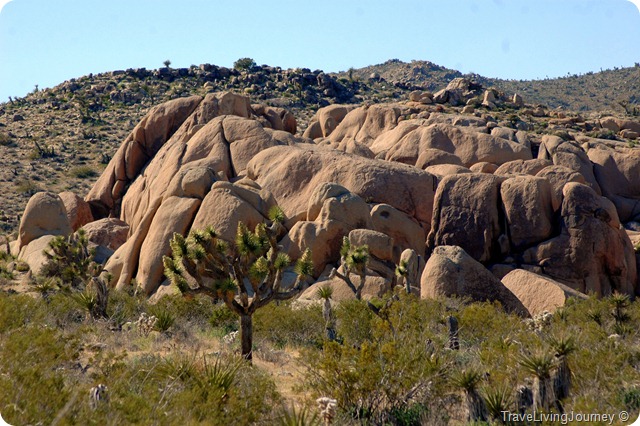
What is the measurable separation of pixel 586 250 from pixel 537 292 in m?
4.69

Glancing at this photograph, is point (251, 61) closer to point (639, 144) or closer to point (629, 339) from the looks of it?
point (639, 144)

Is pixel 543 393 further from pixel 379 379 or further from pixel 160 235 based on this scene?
pixel 160 235

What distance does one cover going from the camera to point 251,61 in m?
84.6

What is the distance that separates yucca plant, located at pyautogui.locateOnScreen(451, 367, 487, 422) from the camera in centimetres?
884

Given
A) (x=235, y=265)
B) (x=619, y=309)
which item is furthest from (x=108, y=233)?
(x=619, y=309)

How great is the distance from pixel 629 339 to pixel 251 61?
75154mm

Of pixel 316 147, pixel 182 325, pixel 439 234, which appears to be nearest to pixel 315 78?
pixel 316 147

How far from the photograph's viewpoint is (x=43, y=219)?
33.4 m

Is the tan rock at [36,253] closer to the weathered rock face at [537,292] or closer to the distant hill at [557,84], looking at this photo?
the weathered rock face at [537,292]

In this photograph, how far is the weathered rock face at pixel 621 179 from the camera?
1375 inches

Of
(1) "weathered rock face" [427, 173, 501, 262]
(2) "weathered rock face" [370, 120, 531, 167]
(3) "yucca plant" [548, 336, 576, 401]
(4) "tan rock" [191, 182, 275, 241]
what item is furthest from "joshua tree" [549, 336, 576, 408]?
(2) "weathered rock face" [370, 120, 531, 167]

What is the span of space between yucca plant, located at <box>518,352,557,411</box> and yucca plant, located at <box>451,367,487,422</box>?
73 cm

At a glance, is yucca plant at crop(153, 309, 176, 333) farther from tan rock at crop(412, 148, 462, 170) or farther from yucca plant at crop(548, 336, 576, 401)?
tan rock at crop(412, 148, 462, 170)

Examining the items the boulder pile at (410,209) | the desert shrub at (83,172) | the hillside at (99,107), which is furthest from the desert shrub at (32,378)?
the desert shrub at (83,172)
